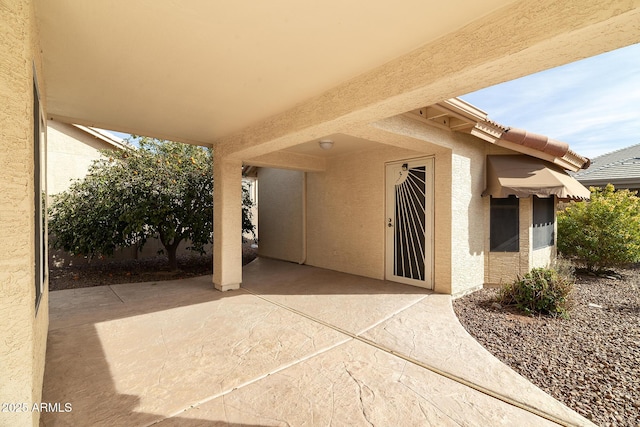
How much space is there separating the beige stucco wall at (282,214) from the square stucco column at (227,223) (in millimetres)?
3899

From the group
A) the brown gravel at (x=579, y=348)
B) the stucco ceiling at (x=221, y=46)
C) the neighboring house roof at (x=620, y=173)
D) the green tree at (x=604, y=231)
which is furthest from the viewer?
the neighboring house roof at (x=620, y=173)

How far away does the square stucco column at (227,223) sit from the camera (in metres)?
7.46

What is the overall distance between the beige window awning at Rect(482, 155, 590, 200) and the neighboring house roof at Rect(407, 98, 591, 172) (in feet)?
1.22

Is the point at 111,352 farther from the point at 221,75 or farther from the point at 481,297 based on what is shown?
the point at 481,297

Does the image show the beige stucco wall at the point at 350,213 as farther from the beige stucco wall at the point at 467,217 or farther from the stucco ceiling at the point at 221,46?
the stucco ceiling at the point at 221,46

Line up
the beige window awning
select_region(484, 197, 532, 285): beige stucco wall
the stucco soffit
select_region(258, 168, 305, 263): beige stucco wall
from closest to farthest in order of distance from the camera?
the beige window awning, select_region(484, 197, 532, 285): beige stucco wall, the stucco soffit, select_region(258, 168, 305, 263): beige stucco wall

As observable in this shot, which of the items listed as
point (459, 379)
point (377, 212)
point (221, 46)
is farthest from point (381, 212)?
point (221, 46)

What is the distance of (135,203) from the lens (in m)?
8.77

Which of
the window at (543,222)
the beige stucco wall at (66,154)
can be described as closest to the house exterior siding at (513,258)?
the window at (543,222)

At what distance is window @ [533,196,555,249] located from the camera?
27.3 ft

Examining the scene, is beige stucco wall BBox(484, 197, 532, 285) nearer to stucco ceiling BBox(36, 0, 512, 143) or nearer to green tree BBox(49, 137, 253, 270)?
stucco ceiling BBox(36, 0, 512, 143)

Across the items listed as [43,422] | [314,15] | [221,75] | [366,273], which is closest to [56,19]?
[221,75]

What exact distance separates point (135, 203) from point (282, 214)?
550 centimetres

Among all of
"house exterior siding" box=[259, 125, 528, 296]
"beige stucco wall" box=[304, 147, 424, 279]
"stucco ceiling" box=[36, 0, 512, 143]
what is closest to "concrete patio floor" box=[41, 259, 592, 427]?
"house exterior siding" box=[259, 125, 528, 296]
